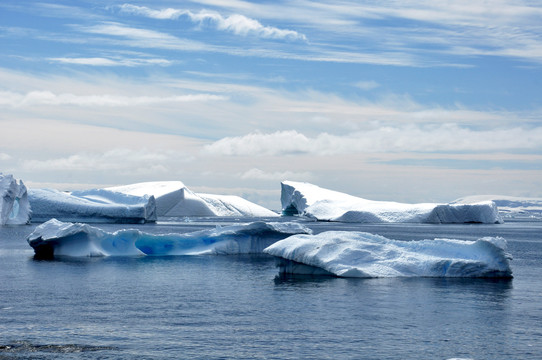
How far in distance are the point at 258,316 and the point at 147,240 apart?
12600 millimetres

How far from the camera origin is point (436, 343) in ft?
32.1

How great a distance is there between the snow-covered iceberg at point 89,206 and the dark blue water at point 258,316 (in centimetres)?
2789

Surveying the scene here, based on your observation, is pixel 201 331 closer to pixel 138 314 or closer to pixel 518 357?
pixel 138 314

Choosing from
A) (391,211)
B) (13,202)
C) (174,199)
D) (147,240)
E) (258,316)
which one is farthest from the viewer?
(174,199)

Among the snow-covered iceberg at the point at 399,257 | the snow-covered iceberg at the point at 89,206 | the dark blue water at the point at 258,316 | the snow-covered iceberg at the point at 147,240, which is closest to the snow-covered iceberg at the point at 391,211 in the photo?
the snow-covered iceberg at the point at 89,206

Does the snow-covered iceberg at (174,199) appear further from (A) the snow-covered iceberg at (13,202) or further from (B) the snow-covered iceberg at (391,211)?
(A) the snow-covered iceberg at (13,202)

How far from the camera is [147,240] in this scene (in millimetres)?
23797

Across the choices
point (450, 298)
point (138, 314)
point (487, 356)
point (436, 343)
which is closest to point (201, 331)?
point (138, 314)

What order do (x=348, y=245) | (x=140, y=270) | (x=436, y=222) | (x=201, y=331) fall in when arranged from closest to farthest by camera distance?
1. (x=201, y=331)
2. (x=348, y=245)
3. (x=140, y=270)
4. (x=436, y=222)

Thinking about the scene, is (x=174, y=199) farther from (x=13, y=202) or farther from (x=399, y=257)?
(x=399, y=257)

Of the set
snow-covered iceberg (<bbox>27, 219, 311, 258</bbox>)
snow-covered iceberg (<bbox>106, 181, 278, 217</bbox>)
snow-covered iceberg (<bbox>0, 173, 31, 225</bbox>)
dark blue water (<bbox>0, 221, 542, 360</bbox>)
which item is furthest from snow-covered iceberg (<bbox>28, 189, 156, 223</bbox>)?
dark blue water (<bbox>0, 221, 542, 360</bbox>)

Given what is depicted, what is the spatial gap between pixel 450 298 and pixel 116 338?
22.6 feet

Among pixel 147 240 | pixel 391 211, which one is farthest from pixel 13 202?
pixel 391 211

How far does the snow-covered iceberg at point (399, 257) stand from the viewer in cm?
1617
